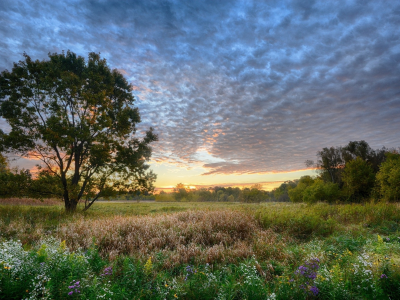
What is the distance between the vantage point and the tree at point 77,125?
15047mm

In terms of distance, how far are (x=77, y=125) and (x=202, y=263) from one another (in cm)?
1475

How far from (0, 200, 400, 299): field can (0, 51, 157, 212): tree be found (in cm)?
726

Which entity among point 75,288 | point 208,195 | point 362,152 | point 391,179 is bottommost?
point 208,195

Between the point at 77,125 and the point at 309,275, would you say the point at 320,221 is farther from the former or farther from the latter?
the point at 77,125

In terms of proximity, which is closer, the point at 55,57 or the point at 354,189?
the point at 55,57

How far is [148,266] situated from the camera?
4.66m

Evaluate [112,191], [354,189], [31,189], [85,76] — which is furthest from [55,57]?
[354,189]

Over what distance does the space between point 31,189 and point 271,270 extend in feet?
56.4

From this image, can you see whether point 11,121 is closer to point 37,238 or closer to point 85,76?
point 85,76

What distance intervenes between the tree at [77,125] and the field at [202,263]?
7.26m

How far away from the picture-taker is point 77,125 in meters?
15.7

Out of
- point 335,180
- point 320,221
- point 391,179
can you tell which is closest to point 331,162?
point 335,180

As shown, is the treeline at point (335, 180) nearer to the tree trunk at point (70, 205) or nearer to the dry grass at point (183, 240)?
the tree trunk at point (70, 205)

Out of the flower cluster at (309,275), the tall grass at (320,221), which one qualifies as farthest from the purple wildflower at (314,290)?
the tall grass at (320,221)
